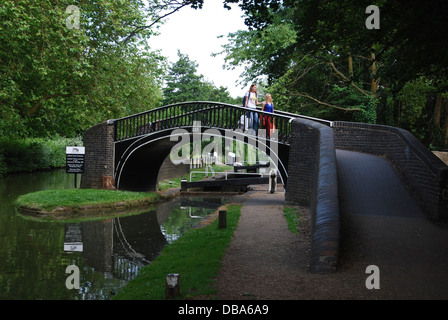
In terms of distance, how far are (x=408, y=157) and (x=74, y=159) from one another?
12.3 m

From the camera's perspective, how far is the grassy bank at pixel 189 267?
5.41 metres

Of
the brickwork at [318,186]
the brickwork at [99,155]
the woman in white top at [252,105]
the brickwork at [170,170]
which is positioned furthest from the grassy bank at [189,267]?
the brickwork at [170,170]

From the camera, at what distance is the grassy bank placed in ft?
17.7

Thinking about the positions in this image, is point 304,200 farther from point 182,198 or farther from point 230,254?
point 182,198

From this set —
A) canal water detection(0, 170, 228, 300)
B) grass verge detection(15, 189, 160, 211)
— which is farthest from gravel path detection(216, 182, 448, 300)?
grass verge detection(15, 189, 160, 211)

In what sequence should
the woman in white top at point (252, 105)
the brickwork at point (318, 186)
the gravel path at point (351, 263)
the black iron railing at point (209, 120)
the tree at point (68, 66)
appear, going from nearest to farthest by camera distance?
the gravel path at point (351, 263)
the brickwork at point (318, 186)
the black iron railing at point (209, 120)
the woman in white top at point (252, 105)
the tree at point (68, 66)

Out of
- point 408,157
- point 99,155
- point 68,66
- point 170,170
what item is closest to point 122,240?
point 408,157

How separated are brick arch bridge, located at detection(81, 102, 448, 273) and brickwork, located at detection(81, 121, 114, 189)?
0.04 m

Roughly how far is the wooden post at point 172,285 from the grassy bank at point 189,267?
105 mm

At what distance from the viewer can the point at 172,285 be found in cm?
502

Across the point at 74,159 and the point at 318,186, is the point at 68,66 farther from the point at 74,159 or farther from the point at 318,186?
the point at 318,186

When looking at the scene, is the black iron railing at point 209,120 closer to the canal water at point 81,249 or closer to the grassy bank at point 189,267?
the canal water at point 81,249

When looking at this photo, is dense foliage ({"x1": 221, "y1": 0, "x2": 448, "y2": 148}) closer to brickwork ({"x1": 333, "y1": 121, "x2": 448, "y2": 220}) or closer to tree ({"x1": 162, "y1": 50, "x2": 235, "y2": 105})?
brickwork ({"x1": 333, "y1": 121, "x2": 448, "y2": 220})
